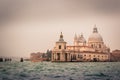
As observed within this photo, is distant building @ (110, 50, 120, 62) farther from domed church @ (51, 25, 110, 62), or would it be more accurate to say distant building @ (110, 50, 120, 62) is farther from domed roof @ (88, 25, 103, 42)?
domed roof @ (88, 25, 103, 42)

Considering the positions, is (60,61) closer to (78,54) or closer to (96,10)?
(78,54)

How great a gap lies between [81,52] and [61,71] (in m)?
0.62

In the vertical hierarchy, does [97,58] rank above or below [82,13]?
below

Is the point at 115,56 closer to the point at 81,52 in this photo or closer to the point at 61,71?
the point at 81,52

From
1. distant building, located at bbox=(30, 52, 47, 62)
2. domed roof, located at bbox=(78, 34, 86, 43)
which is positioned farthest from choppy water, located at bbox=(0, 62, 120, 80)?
domed roof, located at bbox=(78, 34, 86, 43)

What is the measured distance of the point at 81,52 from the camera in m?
7.38

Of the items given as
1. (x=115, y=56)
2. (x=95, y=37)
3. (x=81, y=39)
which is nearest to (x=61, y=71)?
(x=81, y=39)

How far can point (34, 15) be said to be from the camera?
7.31m

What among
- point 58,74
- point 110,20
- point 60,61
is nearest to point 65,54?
point 60,61

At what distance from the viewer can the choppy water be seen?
6918 mm

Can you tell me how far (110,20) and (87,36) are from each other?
530 mm

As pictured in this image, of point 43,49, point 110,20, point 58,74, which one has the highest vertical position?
point 110,20

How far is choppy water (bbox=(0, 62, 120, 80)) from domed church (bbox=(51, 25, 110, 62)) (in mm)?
131

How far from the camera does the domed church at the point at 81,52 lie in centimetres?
731
